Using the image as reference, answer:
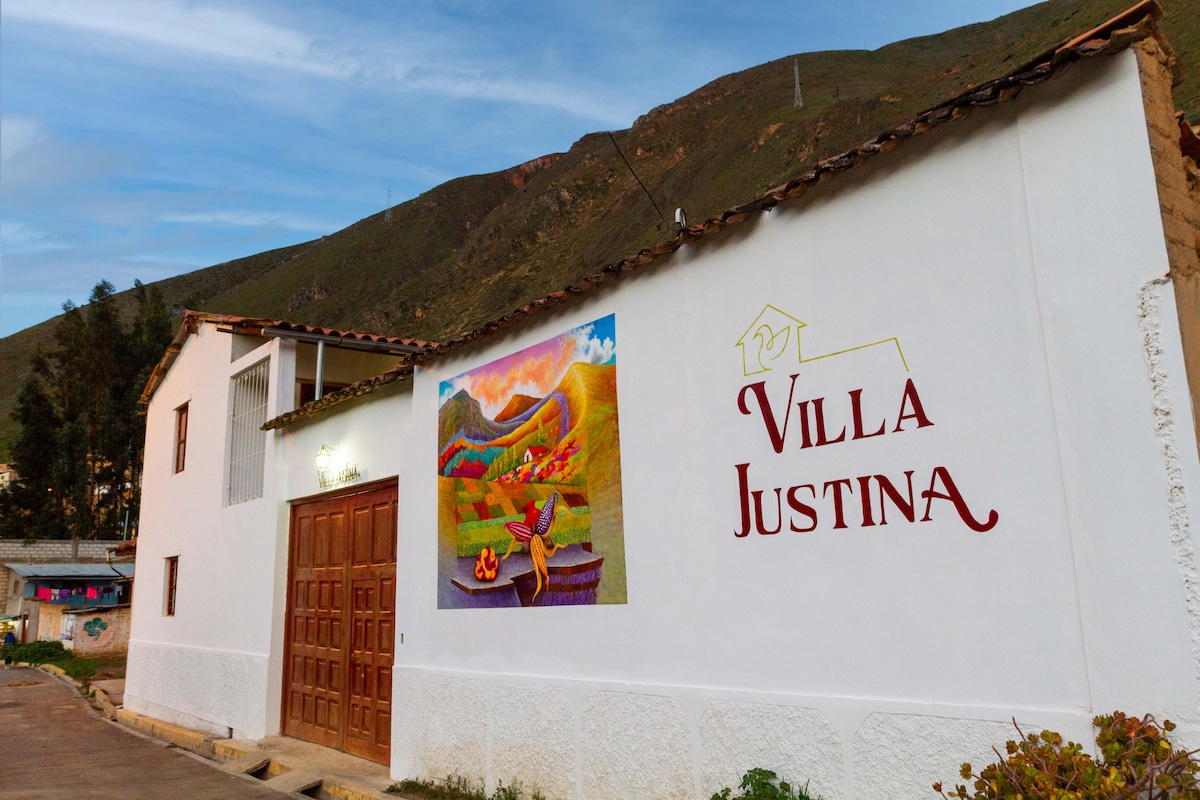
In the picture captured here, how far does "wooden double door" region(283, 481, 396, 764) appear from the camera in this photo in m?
8.47

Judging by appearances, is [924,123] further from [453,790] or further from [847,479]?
[453,790]

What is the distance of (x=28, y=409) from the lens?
34.9 m

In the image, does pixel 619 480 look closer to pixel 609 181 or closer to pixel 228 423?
pixel 228 423

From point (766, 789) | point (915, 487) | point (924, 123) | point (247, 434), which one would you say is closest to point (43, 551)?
point (247, 434)

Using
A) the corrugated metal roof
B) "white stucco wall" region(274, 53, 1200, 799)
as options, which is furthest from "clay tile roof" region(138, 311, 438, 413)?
the corrugated metal roof

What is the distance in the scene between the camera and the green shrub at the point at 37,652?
86.4 ft

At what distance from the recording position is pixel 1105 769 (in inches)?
114

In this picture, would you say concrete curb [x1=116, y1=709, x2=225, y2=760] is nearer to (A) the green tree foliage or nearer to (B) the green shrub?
(B) the green shrub

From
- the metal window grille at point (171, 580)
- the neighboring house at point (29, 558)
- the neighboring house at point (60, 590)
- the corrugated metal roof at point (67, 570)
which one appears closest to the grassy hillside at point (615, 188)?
the neighboring house at point (29, 558)

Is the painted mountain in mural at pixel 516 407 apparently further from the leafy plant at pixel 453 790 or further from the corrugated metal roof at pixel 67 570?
the corrugated metal roof at pixel 67 570

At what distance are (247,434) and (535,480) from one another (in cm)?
700

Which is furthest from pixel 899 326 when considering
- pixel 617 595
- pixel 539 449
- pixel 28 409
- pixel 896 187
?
pixel 28 409

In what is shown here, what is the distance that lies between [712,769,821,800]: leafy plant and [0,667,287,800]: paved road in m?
5.09

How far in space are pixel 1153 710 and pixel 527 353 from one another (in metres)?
4.57
